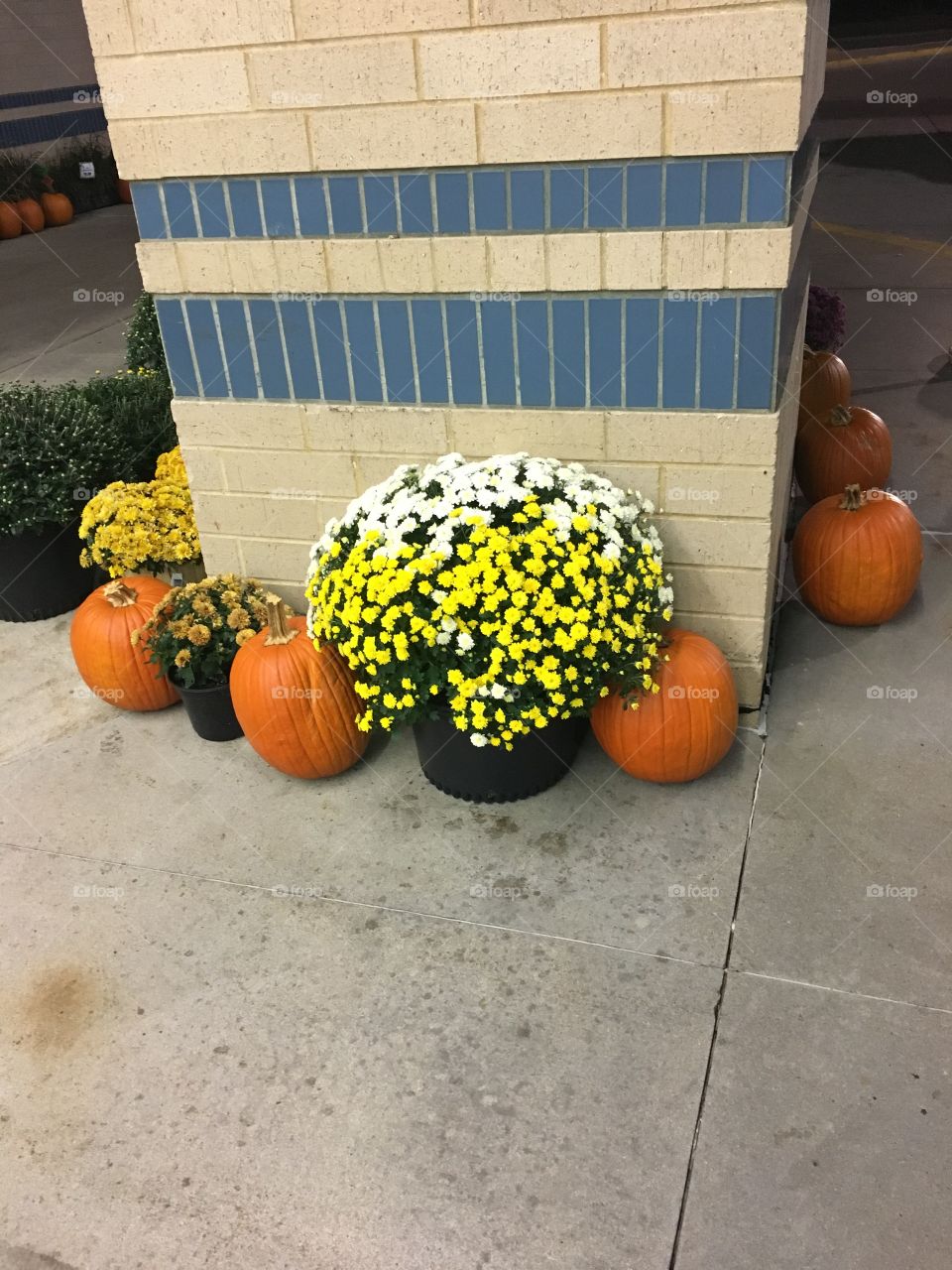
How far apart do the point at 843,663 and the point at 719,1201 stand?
97.1 inches

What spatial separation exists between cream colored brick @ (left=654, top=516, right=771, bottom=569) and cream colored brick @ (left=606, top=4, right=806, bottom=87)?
56.0 inches

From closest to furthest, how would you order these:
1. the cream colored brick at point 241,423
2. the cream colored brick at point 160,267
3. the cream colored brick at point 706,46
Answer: the cream colored brick at point 706,46 → the cream colored brick at point 160,267 → the cream colored brick at point 241,423

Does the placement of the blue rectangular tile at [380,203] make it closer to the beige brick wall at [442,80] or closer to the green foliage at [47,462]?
the beige brick wall at [442,80]

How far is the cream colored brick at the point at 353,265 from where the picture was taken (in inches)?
148

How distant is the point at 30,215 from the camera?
15.2 metres

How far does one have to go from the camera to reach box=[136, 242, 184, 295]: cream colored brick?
395 centimetres

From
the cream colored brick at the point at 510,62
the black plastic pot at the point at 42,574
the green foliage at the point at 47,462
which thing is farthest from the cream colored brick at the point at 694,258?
the black plastic pot at the point at 42,574

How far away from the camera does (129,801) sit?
4047 millimetres

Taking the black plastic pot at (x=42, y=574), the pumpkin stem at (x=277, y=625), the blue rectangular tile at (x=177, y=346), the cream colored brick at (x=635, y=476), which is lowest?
the black plastic pot at (x=42, y=574)

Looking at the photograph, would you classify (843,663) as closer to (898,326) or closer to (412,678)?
(412,678)

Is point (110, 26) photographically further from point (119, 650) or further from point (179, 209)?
point (119, 650)

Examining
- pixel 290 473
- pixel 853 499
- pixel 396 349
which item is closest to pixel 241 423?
pixel 290 473

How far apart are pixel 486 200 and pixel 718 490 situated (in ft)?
4.11

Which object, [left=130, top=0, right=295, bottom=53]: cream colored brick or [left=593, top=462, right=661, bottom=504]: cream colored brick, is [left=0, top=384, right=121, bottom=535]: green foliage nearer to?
[left=130, top=0, right=295, bottom=53]: cream colored brick
